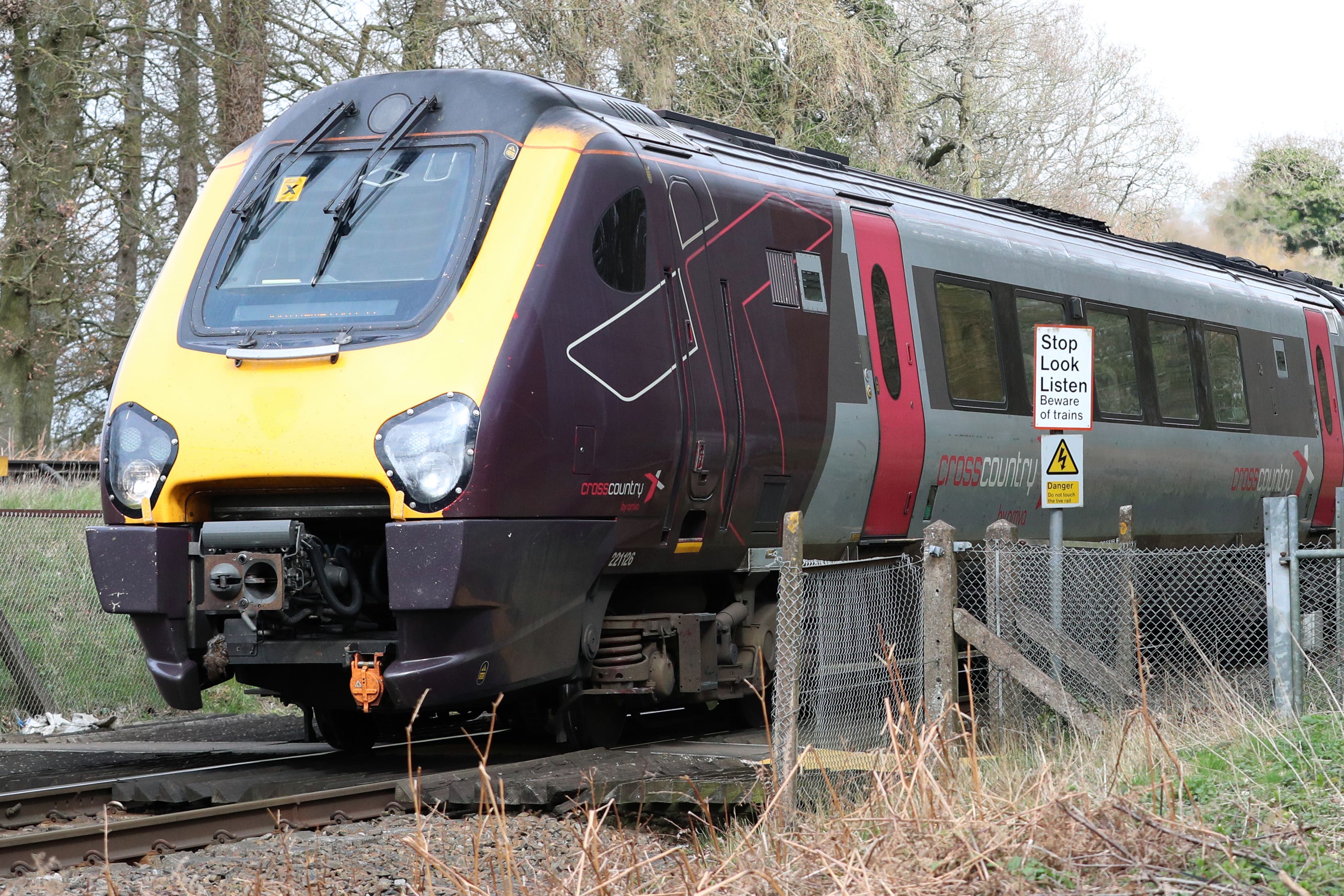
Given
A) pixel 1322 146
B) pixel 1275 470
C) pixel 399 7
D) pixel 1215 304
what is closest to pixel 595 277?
pixel 1215 304

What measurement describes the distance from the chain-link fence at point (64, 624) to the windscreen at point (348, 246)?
14.1 ft

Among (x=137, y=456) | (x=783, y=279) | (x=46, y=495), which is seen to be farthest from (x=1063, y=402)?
(x=46, y=495)

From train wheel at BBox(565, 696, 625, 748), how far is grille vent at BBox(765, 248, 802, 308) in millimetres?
2455

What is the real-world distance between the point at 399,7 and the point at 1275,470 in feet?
37.7

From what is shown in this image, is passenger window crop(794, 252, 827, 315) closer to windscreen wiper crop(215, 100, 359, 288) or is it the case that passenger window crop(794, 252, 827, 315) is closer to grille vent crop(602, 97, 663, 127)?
grille vent crop(602, 97, 663, 127)

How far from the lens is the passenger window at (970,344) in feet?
33.6

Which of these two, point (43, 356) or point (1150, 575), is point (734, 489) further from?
point (43, 356)

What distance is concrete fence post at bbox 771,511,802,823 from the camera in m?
6.54

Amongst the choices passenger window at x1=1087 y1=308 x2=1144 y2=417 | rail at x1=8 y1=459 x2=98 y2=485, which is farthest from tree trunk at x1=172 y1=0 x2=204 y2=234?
passenger window at x1=1087 y1=308 x2=1144 y2=417

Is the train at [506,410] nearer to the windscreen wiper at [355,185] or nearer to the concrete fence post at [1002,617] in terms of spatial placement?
the windscreen wiper at [355,185]

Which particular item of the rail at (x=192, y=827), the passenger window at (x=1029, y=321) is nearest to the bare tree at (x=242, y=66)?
the passenger window at (x=1029, y=321)

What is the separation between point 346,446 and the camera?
704cm

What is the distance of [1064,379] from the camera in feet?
31.3

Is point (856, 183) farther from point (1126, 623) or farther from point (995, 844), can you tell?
point (995, 844)
